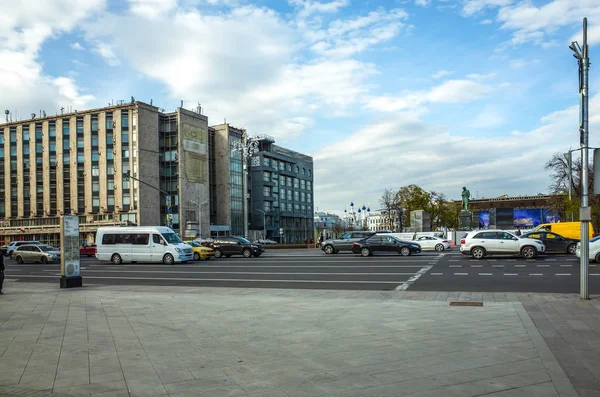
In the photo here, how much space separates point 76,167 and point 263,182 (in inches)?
1517

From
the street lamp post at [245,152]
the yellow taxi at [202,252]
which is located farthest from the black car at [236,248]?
the street lamp post at [245,152]

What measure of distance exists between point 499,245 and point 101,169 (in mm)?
67876

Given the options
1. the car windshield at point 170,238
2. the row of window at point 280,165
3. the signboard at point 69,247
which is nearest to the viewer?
the signboard at point 69,247

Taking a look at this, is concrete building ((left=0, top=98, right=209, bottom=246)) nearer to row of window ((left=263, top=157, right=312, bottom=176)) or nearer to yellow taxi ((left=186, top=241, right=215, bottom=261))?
row of window ((left=263, top=157, right=312, bottom=176))

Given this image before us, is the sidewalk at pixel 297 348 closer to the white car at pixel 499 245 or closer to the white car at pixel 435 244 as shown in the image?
the white car at pixel 499 245

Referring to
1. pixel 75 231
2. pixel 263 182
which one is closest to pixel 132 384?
pixel 75 231

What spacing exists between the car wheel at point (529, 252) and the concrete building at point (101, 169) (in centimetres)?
5845

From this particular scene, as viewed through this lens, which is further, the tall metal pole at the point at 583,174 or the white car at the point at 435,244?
the white car at the point at 435,244

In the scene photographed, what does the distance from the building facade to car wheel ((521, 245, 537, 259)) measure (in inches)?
2838

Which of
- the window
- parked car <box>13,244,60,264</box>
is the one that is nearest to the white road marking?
the window

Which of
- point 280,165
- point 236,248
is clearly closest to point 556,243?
point 236,248

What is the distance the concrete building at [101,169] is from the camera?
255 ft

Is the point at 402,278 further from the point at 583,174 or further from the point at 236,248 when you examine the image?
the point at 236,248

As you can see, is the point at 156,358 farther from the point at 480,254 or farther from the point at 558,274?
the point at 480,254
